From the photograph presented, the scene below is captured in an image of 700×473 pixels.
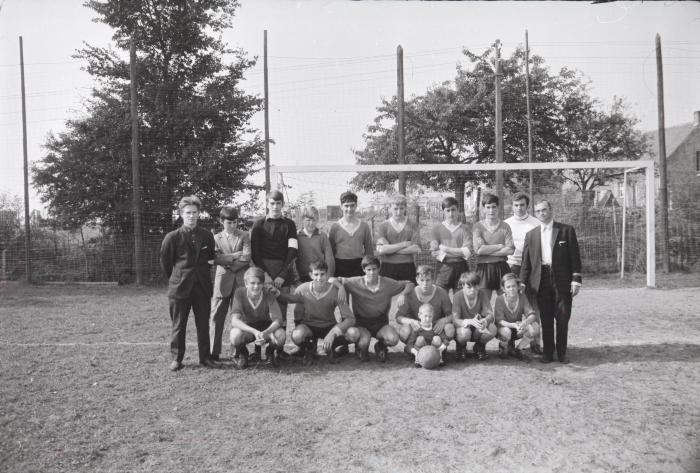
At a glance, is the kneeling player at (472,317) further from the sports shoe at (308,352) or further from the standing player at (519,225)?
the sports shoe at (308,352)

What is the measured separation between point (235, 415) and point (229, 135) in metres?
11.0

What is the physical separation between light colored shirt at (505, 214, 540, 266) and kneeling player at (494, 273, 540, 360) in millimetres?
332

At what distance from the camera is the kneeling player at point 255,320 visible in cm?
481

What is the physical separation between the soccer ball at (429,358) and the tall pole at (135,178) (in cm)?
921

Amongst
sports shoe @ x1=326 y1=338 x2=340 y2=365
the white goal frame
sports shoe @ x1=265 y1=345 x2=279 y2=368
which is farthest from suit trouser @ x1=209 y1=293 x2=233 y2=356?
the white goal frame

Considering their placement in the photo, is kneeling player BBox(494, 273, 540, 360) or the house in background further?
the house in background

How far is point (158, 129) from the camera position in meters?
13.3

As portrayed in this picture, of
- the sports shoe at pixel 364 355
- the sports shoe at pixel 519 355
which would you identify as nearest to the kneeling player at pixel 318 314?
the sports shoe at pixel 364 355

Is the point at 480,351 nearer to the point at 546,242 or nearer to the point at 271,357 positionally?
the point at 546,242

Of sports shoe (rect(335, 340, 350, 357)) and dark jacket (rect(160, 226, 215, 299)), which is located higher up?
dark jacket (rect(160, 226, 215, 299))

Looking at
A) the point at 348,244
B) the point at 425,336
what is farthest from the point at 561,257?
the point at 348,244

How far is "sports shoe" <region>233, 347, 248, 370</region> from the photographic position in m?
4.88

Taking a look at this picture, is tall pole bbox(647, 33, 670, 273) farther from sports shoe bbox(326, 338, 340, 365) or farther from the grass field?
sports shoe bbox(326, 338, 340, 365)

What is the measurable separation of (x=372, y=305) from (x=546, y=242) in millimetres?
1749
